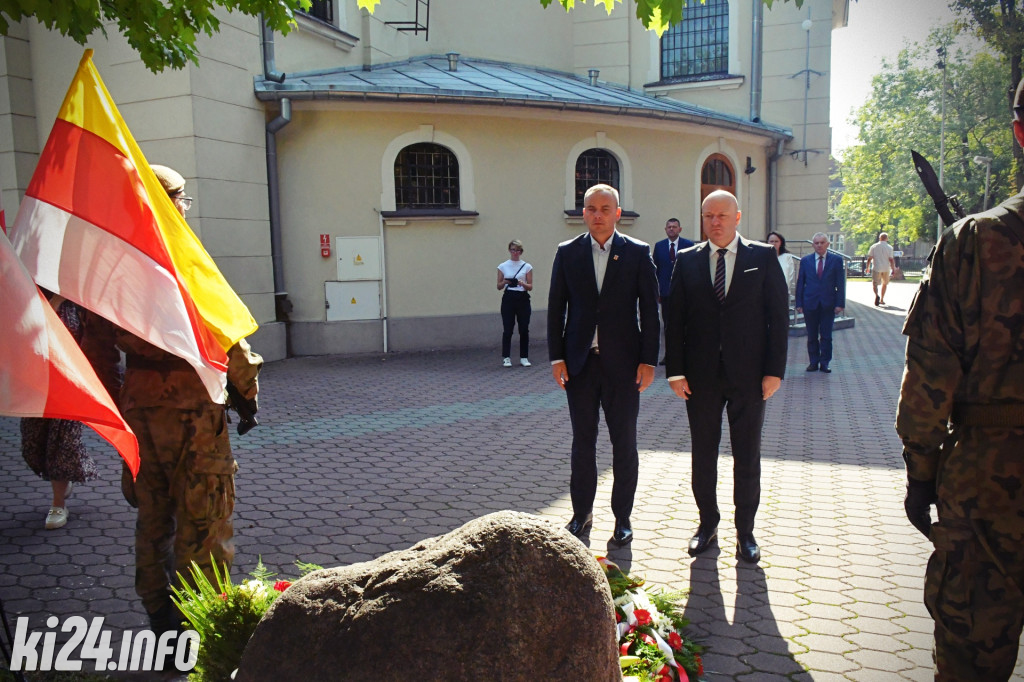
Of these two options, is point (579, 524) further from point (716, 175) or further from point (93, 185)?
point (716, 175)

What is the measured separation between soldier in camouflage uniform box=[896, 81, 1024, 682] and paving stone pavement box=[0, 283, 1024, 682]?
1095 millimetres

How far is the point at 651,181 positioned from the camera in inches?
658

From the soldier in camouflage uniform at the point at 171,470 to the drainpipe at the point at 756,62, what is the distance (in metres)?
19.0

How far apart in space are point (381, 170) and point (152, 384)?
11108 millimetres

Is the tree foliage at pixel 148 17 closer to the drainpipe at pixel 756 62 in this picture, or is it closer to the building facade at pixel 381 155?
the building facade at pixel 381 155

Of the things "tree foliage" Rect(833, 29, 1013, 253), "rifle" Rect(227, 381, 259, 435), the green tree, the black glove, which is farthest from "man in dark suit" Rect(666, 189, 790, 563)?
"tree foliage" Rect(833, 29, 1013, 253)

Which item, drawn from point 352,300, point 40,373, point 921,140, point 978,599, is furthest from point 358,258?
point 921,140

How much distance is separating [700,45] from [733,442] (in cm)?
1873

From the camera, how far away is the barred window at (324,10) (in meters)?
14.9

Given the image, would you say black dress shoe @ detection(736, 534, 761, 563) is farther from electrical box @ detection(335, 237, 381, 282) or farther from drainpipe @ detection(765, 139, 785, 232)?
drainpipe @ detection(765, 139, 785, 232)

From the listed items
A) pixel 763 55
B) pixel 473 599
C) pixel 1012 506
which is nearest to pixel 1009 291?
pixel 1012 506

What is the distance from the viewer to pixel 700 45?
2117 centimetres

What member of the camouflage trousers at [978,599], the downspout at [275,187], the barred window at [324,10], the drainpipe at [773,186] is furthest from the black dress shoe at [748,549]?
the drainpipe at [773,186]

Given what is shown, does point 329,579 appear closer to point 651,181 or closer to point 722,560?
point 722,560
